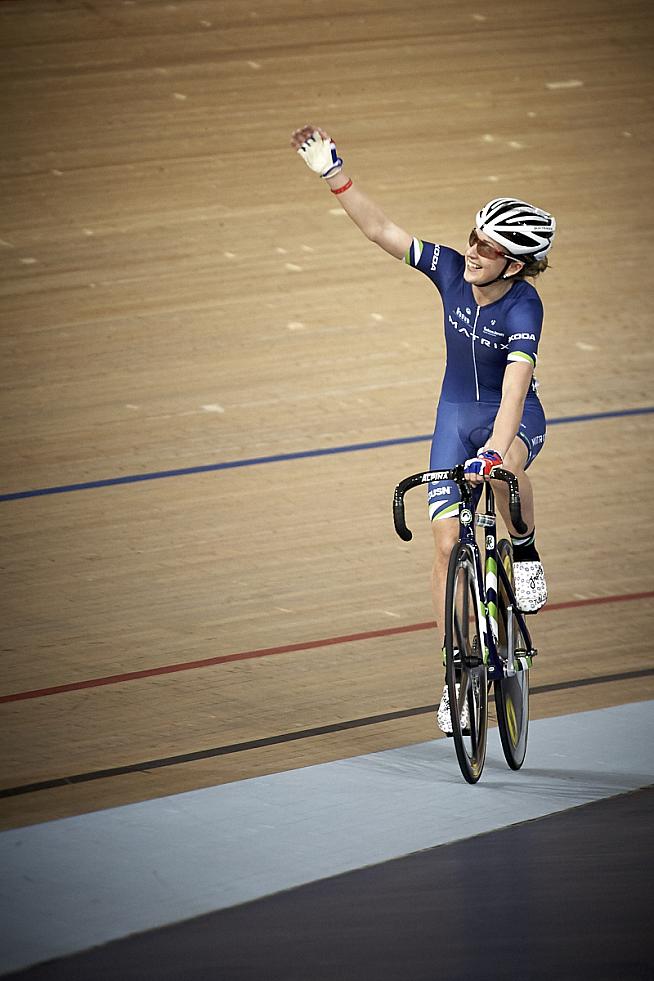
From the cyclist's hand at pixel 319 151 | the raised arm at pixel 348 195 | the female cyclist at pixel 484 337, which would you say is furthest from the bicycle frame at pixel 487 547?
the cyclist's hand at pixel 319 151

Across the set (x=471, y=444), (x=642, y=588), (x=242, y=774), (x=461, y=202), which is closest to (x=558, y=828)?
(x=242, y=774)

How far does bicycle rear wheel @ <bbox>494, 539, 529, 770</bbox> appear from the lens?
298 centimetres

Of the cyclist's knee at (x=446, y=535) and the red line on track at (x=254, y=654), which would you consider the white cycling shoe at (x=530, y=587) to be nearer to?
the cyclist's knee at (x=446, y=535)

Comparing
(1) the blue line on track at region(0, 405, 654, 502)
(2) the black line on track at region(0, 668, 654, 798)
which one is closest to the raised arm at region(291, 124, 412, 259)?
(2) the black line on track at region(0, 668, 654, 798)

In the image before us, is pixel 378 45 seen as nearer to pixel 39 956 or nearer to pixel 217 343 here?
pixel 217 343

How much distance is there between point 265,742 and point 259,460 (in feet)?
6.56

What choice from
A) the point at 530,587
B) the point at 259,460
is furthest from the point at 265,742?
the point at 259,460

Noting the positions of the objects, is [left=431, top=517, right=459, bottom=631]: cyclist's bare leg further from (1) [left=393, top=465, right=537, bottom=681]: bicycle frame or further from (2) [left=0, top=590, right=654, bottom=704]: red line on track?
(2) [left=0, top=590, right=654, bottom=704]: red line on track

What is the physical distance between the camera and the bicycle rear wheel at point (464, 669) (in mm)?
2795

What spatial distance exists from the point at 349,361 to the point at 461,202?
112 centimetres

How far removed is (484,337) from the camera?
3096mm

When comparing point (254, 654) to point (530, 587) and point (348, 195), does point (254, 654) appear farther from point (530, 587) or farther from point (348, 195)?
point (348, 195)

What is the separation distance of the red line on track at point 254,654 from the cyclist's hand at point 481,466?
3.73 feet

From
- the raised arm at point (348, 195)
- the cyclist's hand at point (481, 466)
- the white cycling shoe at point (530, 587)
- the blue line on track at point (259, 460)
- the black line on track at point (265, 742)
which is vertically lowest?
the black line on track at point (265, 742)
